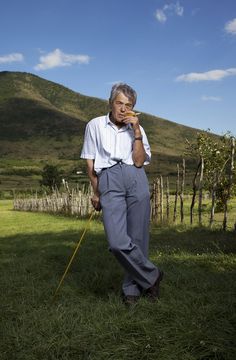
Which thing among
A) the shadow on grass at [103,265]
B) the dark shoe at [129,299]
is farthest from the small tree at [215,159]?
the dark shoe at [129,299]

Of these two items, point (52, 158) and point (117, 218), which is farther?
point (52, 158)

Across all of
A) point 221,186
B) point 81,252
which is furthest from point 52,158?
point 81,252

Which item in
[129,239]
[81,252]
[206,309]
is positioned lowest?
[81,252]

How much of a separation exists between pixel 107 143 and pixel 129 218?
0.73 meters

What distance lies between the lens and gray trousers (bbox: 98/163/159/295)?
166 inches

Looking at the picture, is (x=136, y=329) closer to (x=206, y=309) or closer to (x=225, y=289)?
(x=206, y=309)

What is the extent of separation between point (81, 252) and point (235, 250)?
266 cm

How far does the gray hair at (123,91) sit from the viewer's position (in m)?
4.41

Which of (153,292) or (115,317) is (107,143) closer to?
(153,292)

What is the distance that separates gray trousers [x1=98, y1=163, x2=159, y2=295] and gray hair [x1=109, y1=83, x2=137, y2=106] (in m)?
0.64

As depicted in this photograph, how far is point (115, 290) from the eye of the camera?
495 centimetres

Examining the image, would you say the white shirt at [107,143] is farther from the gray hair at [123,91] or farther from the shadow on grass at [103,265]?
the shadow on grass at [103,265]

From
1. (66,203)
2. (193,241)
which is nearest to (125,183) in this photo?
(193,241)

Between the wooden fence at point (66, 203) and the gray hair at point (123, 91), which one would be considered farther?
the wooden fence at point (66, 203)
